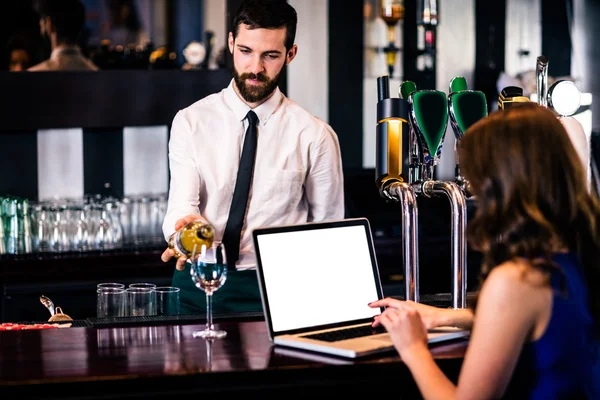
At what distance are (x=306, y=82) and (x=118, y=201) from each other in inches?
43.5

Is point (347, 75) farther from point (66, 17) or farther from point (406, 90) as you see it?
point (406, 90)

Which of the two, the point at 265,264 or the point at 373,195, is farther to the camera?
the point at 373,195

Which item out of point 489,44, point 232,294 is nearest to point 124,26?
point 489,44

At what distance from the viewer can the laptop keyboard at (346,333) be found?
5.64 ft

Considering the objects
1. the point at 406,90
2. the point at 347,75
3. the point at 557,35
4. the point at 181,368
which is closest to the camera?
the point at 181,368

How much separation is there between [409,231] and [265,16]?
95 cm

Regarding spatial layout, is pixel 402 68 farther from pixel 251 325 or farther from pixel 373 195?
pixel 251 325

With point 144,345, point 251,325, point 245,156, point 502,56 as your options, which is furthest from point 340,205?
point 502,56

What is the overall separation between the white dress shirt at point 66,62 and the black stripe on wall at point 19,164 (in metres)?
0.33

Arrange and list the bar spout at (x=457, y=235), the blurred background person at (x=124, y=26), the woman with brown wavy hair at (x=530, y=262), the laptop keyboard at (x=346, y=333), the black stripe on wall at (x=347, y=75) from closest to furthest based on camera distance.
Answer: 1. the woman with brown wavy hair at (x=530, y=262)
2. the laptop keyboard at (x=346, y=333)
3. the bar spout at (x=457, y=235)
4. the black stripe on wall at (x=347, y=75)
5. the blurred background person at (x=124, y=26)

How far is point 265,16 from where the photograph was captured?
2580 millimetres

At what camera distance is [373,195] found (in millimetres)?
4148

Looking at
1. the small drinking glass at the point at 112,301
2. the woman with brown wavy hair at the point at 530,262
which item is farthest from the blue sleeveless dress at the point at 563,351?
the small drinking glass at the point at 112,301

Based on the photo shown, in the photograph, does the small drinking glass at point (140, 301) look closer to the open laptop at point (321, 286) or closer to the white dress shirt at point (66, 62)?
the open laptop at point (321, 286)
